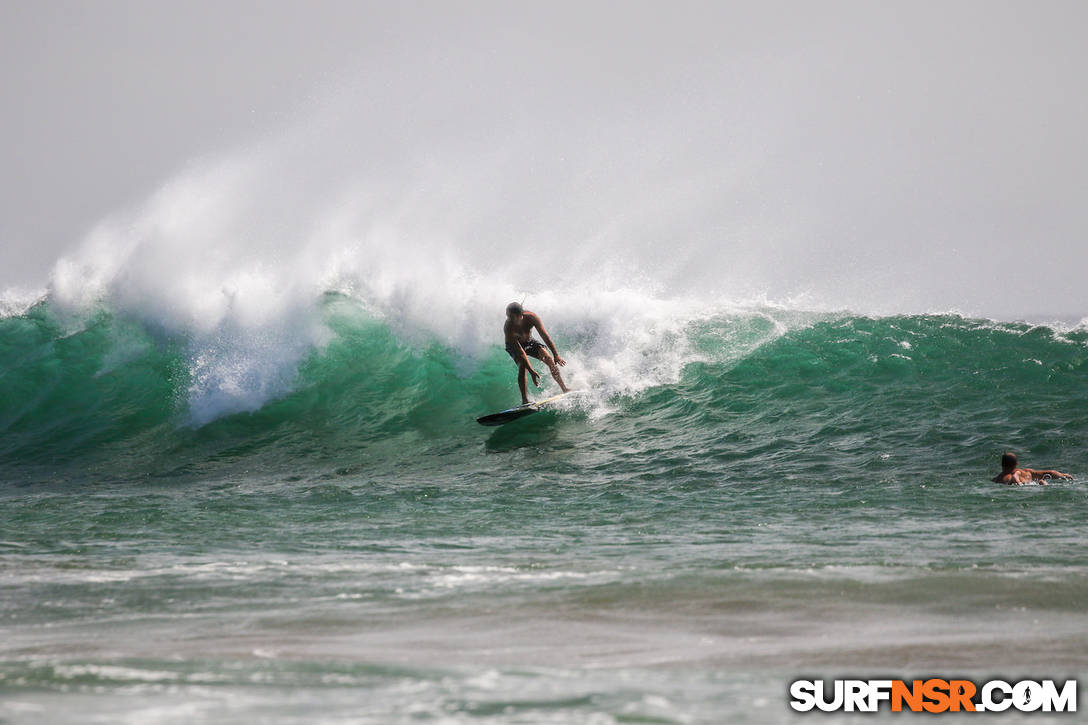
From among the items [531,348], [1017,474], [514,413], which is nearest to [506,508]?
[514,413]

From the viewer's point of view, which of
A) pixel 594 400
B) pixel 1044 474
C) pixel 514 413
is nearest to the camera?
pixel 1044 474

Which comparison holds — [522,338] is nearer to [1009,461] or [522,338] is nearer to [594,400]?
[594,400]

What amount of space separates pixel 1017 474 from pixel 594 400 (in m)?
6.27

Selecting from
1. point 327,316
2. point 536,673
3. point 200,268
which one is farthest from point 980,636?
point 200,268

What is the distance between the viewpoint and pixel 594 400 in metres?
14.6

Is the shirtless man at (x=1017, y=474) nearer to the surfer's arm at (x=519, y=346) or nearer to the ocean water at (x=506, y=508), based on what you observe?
the ocean water at (x=506, y=508)

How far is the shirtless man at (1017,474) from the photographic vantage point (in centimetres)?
959

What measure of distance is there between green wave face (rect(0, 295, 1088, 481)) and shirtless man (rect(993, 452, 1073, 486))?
0.79 meters

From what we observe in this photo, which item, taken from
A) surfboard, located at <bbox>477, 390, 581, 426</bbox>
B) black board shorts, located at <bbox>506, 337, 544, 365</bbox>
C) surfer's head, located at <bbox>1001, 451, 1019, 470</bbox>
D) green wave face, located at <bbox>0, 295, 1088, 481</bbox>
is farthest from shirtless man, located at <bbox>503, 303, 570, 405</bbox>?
surfer's head, located at <bbox>1001, 451, 1019, 470</bbox>

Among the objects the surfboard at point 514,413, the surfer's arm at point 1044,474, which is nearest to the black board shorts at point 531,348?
the surfboard at point 514,413

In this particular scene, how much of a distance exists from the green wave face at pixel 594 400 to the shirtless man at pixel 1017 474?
2.59 ft

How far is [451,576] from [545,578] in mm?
618

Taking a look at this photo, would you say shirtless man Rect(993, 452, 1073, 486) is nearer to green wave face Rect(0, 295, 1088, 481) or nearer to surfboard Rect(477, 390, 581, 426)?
green wave face Rect(0, 295, 1088, 481)

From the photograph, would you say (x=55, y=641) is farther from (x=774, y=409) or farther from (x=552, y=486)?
(x=774, y=409)
